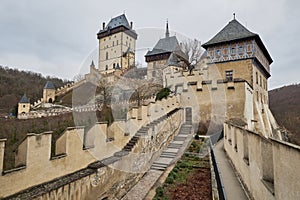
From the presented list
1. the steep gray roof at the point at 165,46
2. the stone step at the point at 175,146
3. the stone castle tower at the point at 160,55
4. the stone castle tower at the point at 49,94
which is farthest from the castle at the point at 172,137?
the stone castle tower at the point at 49,94

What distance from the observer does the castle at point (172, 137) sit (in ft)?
12.5

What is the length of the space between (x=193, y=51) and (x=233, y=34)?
29.6ft

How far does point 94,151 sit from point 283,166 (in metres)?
5.52

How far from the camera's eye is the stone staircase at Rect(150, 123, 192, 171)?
9039 mm

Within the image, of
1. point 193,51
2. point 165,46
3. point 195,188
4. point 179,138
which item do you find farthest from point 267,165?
point 165,46

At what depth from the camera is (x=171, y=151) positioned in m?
10.4

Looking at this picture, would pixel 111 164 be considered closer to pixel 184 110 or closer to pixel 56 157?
pixel 56 157

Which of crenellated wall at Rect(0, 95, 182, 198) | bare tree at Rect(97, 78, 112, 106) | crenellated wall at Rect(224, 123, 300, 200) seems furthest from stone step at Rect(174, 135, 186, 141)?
bare tree at Rect(97, 78, 112, 106)

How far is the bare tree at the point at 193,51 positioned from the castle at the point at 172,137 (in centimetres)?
717

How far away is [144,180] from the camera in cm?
801

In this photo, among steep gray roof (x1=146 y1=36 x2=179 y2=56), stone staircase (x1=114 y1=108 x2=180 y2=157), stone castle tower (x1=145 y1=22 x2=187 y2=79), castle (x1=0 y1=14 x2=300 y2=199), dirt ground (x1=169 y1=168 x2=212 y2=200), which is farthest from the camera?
steep gray roof (x1=146 y1=36 x2=179 y2=56)

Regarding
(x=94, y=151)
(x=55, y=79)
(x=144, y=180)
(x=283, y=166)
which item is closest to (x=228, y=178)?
(x=144, y=180)

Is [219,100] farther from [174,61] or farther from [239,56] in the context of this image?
[174,61]

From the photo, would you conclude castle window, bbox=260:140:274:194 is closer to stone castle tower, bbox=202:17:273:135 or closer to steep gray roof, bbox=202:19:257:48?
stone castle tower, bbox=202:17:273:135
